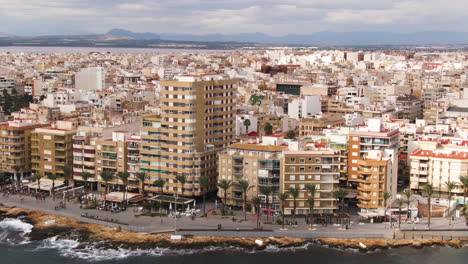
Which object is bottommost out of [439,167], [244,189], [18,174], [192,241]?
[192,241]

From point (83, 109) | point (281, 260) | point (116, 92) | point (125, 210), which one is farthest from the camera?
point (116, 92)

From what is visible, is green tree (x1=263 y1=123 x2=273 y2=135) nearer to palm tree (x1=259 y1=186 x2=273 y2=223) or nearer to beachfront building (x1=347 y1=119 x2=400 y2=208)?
beachfront building (x1=347 y1=119 x2=400 y2=208)

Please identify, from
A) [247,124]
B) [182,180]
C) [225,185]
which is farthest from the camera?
[247,124]

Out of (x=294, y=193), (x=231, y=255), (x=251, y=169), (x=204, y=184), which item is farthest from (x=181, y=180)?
(x=231, y=255)

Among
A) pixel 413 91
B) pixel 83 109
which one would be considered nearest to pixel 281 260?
pixel 83 109

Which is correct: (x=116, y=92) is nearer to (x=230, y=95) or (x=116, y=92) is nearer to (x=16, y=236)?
(x=230, y=95)

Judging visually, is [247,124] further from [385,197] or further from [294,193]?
[385,197]
